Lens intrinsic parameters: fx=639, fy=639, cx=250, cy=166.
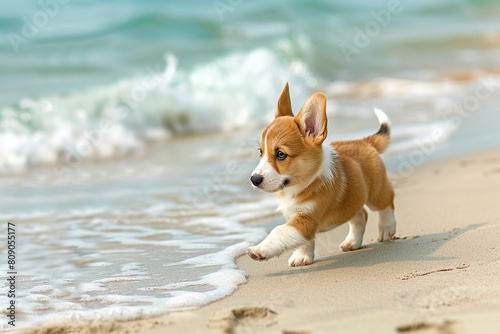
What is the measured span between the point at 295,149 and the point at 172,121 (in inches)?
336

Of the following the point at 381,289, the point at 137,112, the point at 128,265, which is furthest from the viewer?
the point at 137,112

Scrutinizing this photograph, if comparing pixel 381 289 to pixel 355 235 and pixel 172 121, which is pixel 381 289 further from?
pixel 172 121

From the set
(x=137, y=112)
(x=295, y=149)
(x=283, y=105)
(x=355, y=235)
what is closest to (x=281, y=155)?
(x=295, y=149)

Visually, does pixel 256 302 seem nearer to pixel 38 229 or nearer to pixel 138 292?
pixel 138 292

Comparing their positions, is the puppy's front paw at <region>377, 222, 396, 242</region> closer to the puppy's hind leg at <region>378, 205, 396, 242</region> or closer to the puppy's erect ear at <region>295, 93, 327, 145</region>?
the puppy's hind leg at <region>378, 205, 396, 242</region>

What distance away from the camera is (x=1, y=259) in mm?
Answer: 4645

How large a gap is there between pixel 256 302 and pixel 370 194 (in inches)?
54.0

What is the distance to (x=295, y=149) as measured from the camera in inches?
150

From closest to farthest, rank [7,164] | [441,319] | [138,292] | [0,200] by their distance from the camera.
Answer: [441,319], [138,292], [0,200], [7,164]

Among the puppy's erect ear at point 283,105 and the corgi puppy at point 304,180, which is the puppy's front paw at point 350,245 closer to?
the corgi puppy at point 304,180

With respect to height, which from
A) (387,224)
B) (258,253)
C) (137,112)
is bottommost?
(258,253)

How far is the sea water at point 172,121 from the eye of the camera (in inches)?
168

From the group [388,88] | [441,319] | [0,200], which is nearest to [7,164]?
[0,200]

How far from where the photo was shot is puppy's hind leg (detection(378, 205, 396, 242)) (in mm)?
4457
